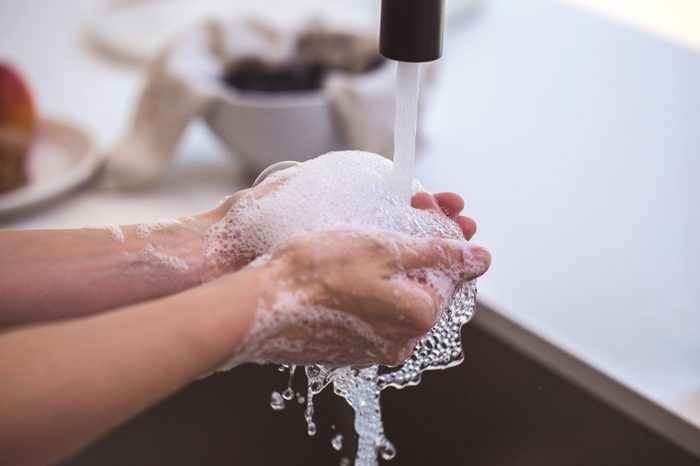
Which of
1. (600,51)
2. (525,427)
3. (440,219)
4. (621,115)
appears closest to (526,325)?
(525,427)

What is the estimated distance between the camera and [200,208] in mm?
858

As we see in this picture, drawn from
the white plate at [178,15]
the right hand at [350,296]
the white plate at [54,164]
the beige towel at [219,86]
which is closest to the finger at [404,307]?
the right hand at [350,296]

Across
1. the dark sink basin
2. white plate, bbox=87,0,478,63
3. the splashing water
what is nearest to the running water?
the splashing water

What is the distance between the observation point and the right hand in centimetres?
45

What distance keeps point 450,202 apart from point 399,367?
5.2 inches

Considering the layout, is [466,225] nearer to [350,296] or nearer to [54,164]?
[350,296]

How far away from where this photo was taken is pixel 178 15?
122 cm

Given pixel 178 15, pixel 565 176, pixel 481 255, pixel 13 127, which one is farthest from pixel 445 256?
pixel 178 15

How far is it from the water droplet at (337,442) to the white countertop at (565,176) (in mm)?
170

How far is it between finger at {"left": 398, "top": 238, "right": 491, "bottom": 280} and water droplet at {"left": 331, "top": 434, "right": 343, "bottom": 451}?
272 mm

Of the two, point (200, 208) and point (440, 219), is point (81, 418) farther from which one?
point (200, 208)

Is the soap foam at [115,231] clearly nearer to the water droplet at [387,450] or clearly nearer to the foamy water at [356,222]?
the foamy water at [356,222]

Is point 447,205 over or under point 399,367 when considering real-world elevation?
over

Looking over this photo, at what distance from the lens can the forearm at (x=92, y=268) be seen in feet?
1.67
